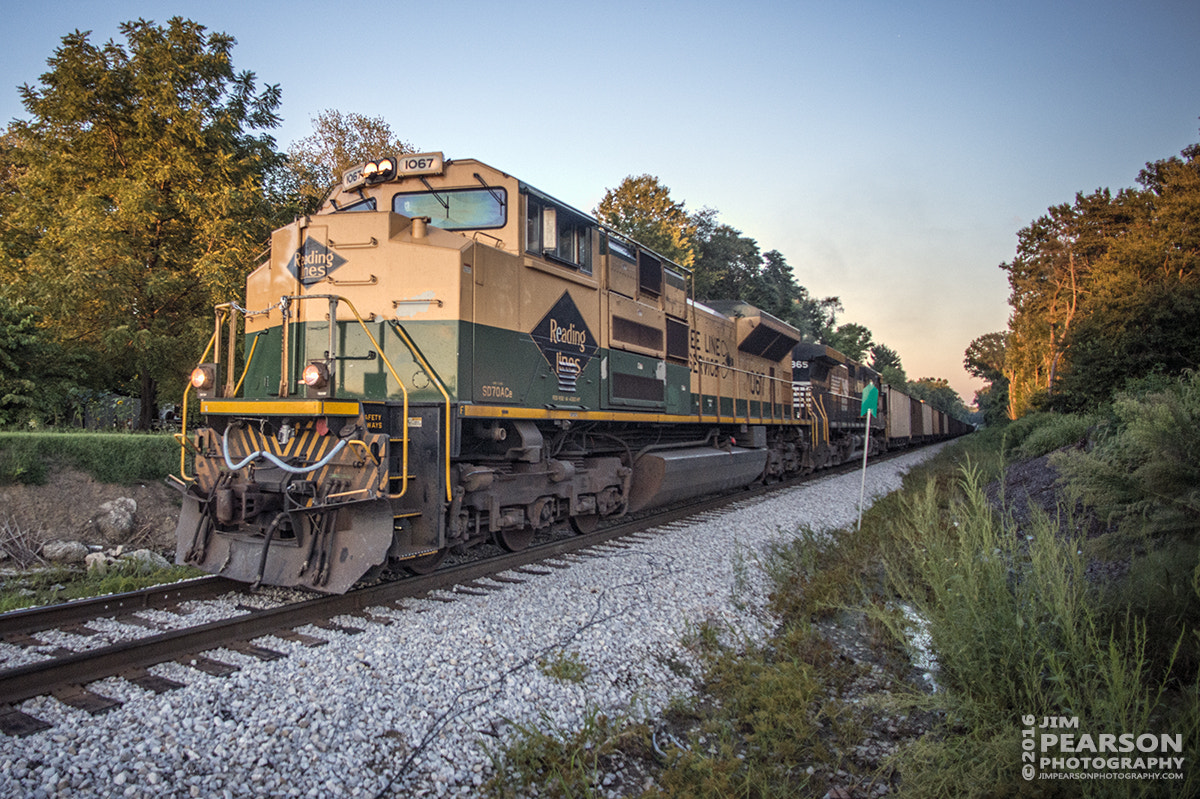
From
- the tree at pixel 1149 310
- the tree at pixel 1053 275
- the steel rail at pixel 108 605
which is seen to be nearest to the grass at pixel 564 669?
the steel rail at pixel 108 605

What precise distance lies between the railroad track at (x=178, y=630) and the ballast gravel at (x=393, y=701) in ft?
0.27

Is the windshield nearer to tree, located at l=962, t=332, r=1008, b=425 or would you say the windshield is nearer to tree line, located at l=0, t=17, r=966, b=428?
tree line, located at l=0, t=17, r=966, b=428

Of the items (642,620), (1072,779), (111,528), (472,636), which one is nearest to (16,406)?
(111,528)

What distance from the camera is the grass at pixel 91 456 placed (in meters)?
6.76

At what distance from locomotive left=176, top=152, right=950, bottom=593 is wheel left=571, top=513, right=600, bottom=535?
0.9 inches

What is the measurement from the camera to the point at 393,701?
324 centimetres

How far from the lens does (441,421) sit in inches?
200

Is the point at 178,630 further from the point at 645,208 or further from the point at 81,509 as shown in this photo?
the point at 645,208

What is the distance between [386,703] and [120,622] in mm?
2373

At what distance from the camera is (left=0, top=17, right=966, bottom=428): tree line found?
920 centimetres

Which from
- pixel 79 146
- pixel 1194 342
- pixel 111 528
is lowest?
pixel 111 528

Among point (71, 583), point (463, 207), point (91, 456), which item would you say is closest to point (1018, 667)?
point (463, 207)

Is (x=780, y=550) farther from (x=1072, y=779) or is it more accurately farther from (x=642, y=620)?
(x=1072, y=779)

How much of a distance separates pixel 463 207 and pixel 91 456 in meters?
5.22
